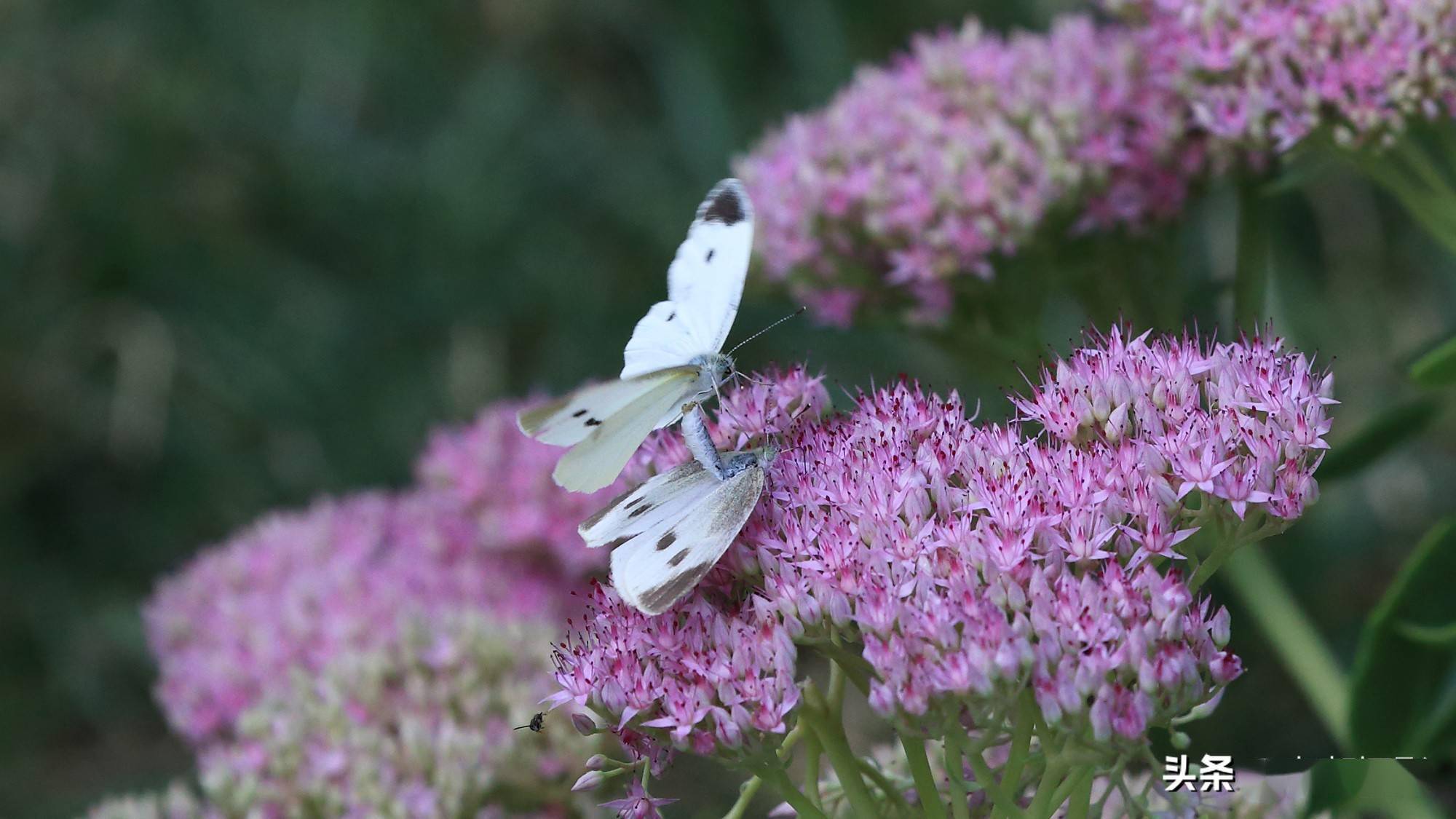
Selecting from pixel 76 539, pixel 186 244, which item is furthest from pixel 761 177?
pixel 76 539

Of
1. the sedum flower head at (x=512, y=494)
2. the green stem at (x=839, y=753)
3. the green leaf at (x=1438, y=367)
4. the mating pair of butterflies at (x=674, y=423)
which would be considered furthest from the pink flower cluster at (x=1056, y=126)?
the green stem at (x=839, y=753)

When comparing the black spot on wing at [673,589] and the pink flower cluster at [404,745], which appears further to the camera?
the pink flower cluster at [404,745]

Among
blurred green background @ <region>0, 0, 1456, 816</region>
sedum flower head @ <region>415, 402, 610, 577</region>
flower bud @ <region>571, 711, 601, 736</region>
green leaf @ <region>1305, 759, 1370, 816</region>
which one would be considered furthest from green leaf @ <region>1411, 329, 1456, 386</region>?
blurred green background @ <region>0, 0, 1456, 816</region>

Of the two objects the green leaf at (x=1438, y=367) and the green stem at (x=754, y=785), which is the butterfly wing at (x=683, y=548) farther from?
the green leaf at (x=1438, y=367)

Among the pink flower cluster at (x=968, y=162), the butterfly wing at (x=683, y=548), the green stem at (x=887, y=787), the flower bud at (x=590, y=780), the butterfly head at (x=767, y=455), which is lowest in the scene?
the green stem at (x=887, y=787)

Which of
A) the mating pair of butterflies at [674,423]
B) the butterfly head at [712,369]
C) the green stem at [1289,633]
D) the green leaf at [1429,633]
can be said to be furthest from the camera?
the green stem at [1289,633]

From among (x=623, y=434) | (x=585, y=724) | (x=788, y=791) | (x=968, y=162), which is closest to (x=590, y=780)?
(x=585, y=724)
